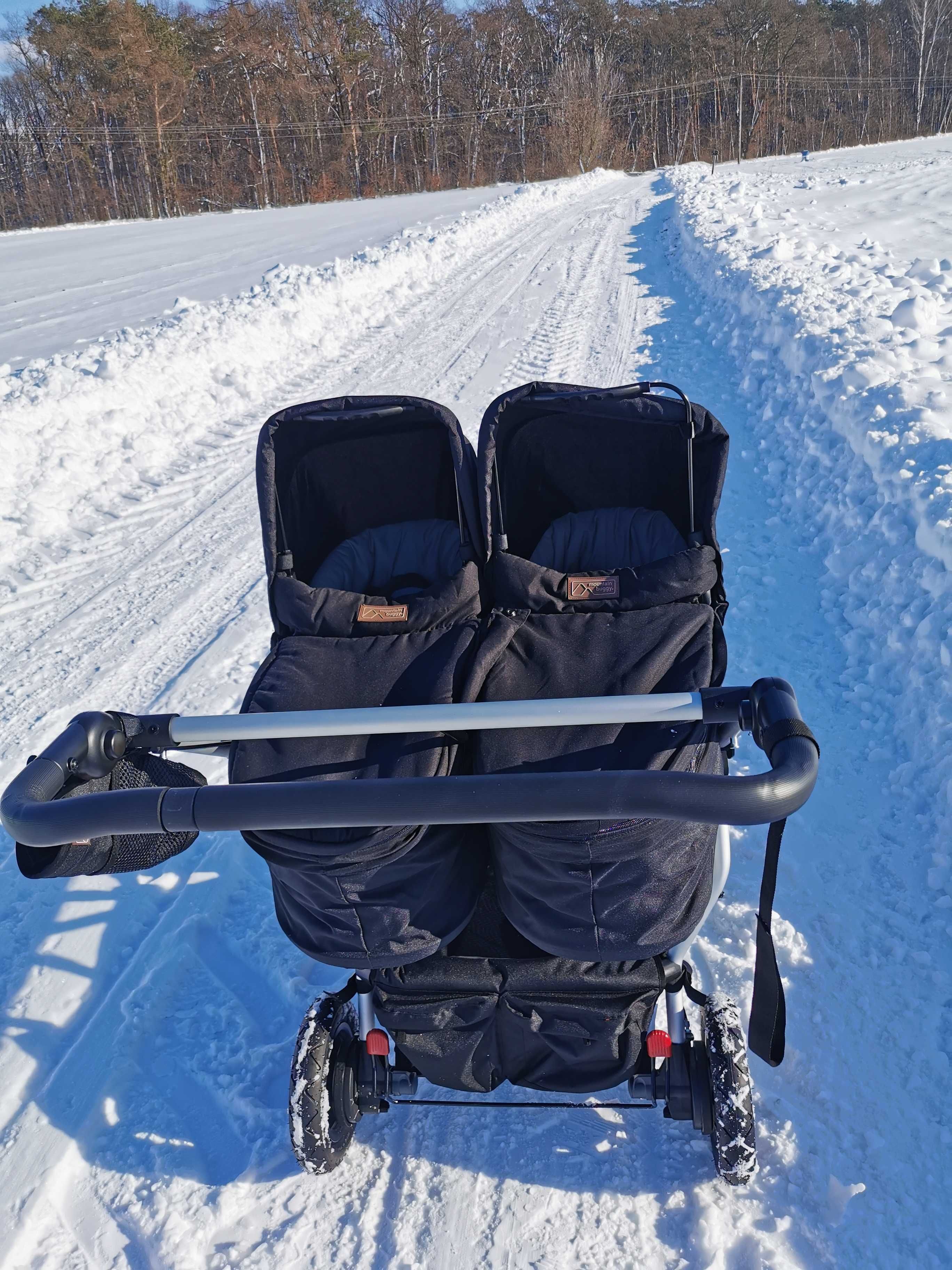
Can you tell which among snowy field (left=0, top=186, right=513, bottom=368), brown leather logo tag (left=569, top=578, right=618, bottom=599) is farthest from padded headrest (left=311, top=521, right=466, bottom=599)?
snowy field (left=0, top=186, right=513, bottom=368)

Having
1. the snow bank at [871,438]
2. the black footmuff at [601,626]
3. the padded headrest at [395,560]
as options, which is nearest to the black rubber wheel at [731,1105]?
the black footmuff at [601,626]

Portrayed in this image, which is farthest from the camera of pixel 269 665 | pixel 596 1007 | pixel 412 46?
pixel 412 46

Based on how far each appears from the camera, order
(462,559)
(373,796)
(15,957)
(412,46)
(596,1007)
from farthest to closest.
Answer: (412,46), (15,957), (462,559), (596,1007), (373,796)

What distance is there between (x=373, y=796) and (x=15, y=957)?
221 cm

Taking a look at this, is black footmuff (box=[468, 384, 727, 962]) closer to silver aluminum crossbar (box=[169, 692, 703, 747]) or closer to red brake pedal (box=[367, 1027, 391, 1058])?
silver aluminum crossbar (box=[169, 692, 703, 747])

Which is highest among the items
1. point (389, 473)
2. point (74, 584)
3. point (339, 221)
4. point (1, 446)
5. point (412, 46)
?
point (412, 46)

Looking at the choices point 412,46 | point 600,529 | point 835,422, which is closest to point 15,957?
point 600,529

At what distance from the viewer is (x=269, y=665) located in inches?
92.5

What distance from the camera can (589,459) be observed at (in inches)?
117

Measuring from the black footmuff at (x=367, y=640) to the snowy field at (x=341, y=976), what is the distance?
83cm

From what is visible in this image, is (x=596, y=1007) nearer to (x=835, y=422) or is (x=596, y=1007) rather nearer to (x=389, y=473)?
(x=389, y=473)

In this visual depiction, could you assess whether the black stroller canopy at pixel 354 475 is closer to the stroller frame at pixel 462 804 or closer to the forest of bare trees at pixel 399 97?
the stroller frame at pixel 462 804

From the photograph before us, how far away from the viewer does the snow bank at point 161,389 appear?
6367 millimetres

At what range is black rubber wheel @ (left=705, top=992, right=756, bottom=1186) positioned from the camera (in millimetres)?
2133
